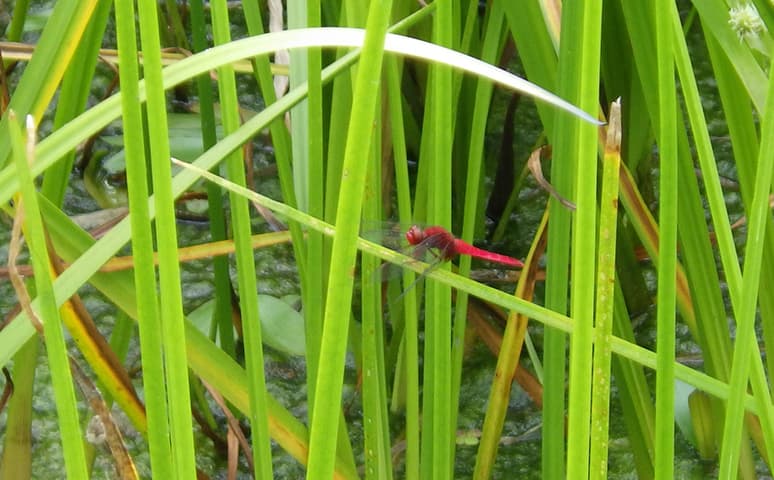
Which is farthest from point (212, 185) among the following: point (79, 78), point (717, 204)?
point (717, 204)

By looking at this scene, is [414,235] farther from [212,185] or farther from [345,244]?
[345,244]

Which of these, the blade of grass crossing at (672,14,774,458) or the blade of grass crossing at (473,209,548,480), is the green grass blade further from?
the blade of grass crossing at (473,209,548,480)

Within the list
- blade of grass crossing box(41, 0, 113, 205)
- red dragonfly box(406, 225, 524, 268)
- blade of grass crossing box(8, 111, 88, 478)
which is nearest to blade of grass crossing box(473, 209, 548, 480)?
red dragonfly box(406, 225, 524, 268)

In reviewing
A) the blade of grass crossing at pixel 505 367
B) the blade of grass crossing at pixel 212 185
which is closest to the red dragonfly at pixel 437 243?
the blade of grass crossing at pixel 505 367

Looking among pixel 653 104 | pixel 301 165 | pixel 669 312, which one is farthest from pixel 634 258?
pixel 669 312

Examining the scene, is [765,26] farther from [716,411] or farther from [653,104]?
[716,411]

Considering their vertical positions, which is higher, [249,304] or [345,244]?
[345,244]
